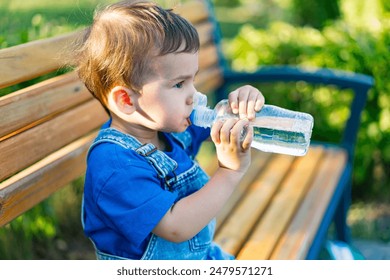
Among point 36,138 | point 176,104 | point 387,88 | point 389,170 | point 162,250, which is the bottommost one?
point 389,170

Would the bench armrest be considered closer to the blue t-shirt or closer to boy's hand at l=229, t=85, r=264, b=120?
boy's hand at l=229, t=85, r=264, b=120

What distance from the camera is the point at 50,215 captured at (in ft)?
11.2

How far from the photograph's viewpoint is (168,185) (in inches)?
79.5

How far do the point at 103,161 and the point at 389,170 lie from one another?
2.81 m

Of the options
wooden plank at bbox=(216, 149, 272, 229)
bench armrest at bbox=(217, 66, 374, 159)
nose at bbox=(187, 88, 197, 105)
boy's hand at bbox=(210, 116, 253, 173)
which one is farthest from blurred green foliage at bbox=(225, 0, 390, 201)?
boy's hand at bbox=(210, 116, 253, 173)

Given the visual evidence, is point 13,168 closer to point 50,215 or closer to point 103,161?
point 103,161

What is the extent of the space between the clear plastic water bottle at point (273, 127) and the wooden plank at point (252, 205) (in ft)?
1.95

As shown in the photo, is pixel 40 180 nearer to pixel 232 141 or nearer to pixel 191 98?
pixel 191 98

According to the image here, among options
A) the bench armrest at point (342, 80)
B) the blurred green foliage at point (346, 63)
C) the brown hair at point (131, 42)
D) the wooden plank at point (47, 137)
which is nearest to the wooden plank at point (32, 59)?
the wooden plank at point (47, 137)

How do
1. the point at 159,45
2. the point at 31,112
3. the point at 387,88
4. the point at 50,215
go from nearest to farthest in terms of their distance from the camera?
1. the point at 159,45
2. the point at 31,112
3. the point at 50,215
4. the point at 387,88

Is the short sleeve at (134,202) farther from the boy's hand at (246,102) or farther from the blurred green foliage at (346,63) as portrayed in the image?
the blurred green foliage at (346,63)

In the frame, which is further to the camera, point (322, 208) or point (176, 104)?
point (322, 208)

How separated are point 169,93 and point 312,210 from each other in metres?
1.23
